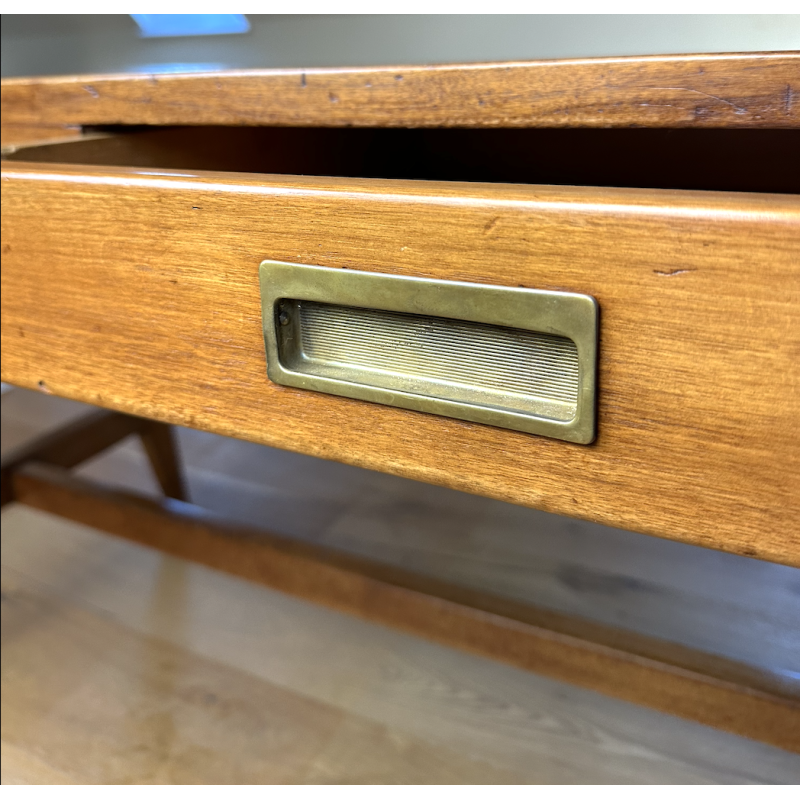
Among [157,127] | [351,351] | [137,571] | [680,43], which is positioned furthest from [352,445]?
[137,571]

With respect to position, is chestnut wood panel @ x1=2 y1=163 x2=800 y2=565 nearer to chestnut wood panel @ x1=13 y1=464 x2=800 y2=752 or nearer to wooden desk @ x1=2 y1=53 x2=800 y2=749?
wooden desk @ x1=2 y1=53 x2=800 y2=749

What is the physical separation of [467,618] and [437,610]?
0.10ft

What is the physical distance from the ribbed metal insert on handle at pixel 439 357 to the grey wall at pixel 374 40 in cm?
50

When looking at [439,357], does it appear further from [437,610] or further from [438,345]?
[437,610]

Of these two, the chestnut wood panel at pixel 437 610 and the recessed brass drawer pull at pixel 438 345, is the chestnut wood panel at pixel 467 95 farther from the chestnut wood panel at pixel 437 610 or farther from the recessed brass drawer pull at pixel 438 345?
the chestnut wood panel at pixel 437 610

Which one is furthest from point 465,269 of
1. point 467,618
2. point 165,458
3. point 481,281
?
point 165,458

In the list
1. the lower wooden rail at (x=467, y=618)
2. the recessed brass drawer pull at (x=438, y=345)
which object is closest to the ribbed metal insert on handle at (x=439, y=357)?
the recessed brass drawer pull at (x=438, y=345)

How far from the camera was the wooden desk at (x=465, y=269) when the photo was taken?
291 millimetres

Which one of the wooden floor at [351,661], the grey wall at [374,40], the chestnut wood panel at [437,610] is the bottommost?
the wooden floor at [351,661]

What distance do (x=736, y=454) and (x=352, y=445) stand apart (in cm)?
17

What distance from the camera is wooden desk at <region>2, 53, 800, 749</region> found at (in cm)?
29

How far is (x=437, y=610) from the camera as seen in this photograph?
28.3 inches

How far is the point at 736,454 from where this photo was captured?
0.30m

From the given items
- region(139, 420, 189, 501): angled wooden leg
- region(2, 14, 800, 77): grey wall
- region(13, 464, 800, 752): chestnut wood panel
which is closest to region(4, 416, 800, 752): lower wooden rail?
region(13, 464, 800, 752): chestnut wood panel
